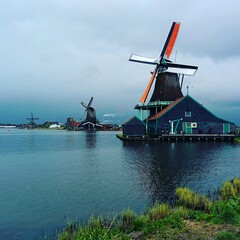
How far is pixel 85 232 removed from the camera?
8.30 metres

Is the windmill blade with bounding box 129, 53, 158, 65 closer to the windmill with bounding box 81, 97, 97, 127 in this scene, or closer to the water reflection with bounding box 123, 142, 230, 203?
the water reflection with bounding box 123, 142, 230, 203

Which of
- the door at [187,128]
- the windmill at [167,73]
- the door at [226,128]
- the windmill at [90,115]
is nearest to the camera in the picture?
the door at [187,128]

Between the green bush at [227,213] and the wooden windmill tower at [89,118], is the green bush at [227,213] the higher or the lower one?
the lower one

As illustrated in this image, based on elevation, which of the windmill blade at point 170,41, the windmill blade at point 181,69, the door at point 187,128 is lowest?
the door at point 187,128

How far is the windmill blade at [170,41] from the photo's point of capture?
53.5 meters

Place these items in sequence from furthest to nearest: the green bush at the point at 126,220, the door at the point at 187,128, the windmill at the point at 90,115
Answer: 1. the windmill at the point at 90,115
2. the door at the point at 187,128
3. the green bush at the point at 126,220

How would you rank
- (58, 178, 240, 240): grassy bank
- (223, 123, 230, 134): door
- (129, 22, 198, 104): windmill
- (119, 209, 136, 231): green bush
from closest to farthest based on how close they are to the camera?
1. (58, 178, 240, 240): grassy bank
2. (119, 209, 136, 231): green bush
3. (223, 123, 230, 134): door
4. (129, 22, 198, 104): windmill

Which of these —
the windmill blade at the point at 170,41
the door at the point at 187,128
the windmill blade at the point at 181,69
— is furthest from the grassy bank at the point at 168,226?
the windmill blade at the point at 170,41

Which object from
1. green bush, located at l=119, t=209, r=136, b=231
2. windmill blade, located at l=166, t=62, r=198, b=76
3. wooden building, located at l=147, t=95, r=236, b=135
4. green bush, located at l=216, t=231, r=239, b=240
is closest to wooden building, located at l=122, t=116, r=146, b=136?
wooden building, located at l=147, t=95, r=236, b=135

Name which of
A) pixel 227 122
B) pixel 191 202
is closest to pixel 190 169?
pixel 191 202

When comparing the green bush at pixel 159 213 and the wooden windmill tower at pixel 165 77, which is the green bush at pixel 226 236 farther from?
the wooden windmill tower at pixel 165 77

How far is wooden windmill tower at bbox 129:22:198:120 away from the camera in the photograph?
2021 inches

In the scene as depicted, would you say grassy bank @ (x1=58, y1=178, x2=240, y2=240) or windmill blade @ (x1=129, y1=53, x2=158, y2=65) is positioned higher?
windmill blade @ (x1=129, y1=53, x2=158, y2=65)

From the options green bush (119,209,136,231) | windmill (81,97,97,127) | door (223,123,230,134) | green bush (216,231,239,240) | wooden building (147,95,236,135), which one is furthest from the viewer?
windmill (81,97,97,127)
